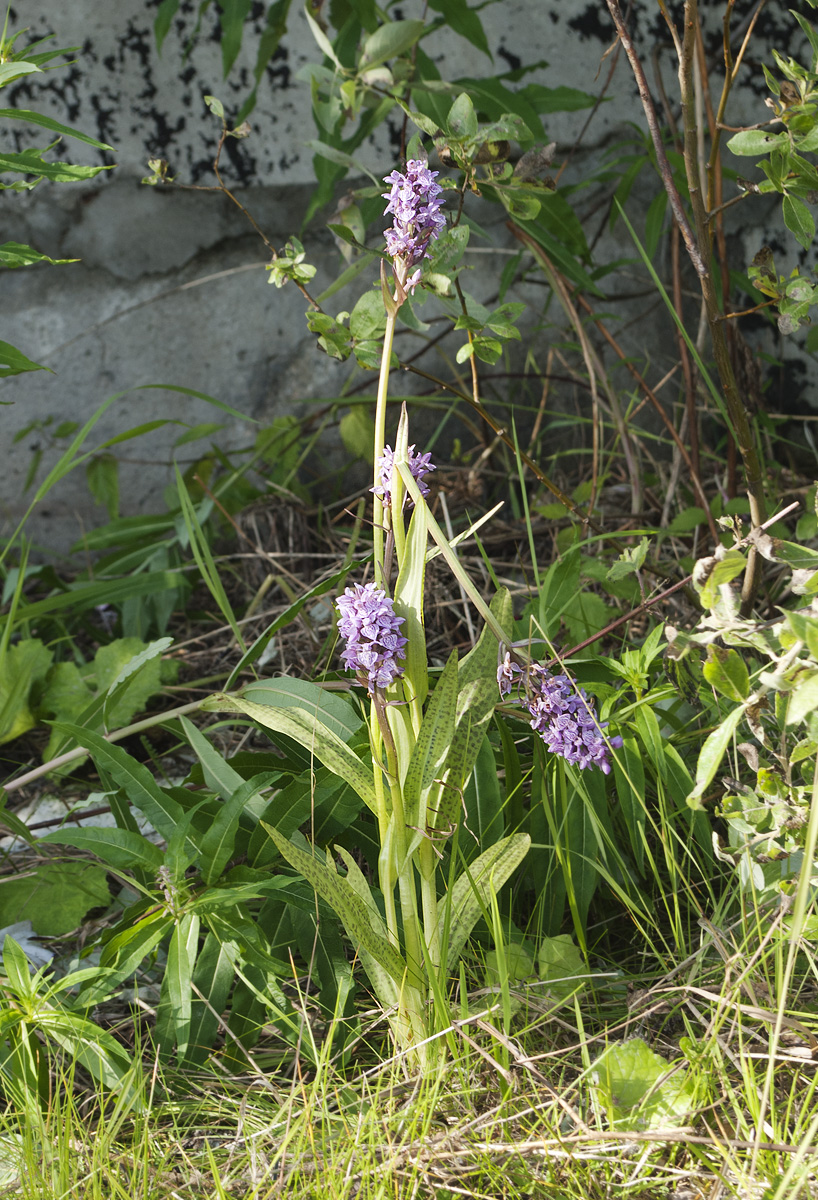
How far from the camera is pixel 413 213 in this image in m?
0.85

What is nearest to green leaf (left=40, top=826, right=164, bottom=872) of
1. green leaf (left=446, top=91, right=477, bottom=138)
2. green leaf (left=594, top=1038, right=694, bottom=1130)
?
green leaf (left=594, top=1038, right=694, bottom=1130)

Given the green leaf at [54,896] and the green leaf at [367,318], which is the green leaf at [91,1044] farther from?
the green leaf at [367,318]

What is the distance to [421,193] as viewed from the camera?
0.86 meters

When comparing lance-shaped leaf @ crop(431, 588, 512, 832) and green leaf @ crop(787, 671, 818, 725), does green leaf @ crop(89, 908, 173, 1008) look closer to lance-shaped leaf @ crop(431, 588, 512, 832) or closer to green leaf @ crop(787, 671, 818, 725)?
lance-shaped leaf @ crop(431, 588, 512, 832)

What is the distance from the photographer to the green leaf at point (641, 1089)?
2.68 ft

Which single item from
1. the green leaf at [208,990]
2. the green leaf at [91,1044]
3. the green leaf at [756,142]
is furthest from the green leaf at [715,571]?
the green leaf at [91,1044]

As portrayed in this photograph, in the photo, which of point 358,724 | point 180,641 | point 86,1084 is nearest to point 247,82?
point 180,641

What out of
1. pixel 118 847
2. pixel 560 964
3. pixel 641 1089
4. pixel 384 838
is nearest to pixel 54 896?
pixel 118 847

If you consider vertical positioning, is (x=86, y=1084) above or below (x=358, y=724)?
below

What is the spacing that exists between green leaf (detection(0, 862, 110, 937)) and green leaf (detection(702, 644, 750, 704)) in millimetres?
837

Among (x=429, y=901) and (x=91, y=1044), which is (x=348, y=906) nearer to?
(x=429, y=901)

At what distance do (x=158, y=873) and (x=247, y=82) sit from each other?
6.06 feet

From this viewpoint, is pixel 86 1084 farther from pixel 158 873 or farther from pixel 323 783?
pixel 323 783

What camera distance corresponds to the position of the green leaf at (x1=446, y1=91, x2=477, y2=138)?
43.7 inches
